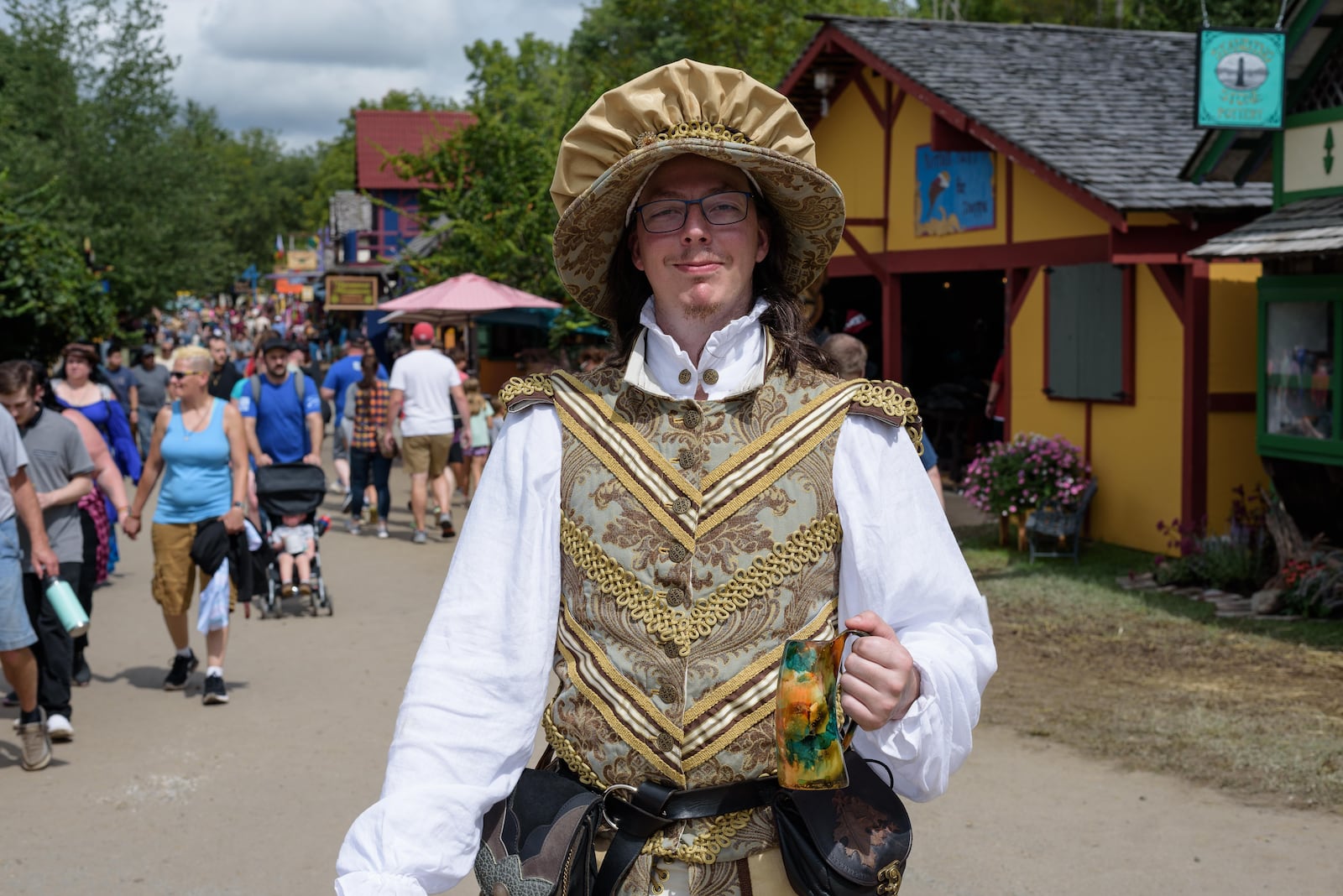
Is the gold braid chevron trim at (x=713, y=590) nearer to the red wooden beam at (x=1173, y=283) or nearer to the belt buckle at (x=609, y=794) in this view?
the belt buckle at (x=609, y=794)

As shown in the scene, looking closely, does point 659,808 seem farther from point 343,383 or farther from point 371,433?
point 343,383

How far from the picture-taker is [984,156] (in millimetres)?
14805

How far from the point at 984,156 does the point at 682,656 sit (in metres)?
13.2

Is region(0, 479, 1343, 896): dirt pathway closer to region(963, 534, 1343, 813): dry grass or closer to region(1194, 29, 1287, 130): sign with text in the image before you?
region(963, 534, 1343, 813): dry grass

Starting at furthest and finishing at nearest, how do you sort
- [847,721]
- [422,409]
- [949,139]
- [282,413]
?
1. [949,139]
2. [422,409]
3. [282,413]
4. [847,721]

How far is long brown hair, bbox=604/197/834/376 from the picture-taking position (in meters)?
2.57

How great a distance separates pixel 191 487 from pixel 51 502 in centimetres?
71

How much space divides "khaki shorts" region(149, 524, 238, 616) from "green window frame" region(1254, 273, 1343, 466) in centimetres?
687

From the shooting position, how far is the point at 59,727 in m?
7.23

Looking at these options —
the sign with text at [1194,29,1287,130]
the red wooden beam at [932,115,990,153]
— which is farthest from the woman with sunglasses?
the red wooden beam at [932,115,990,153]

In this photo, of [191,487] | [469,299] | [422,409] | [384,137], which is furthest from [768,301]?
[384,137]

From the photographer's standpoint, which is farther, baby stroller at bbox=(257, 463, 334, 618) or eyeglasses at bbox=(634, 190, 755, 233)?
baby stroller at bbox=(257, 463, 334, 618)

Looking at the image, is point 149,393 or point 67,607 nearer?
point 67,607

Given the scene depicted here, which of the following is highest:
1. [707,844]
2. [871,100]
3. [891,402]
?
[871,100]
